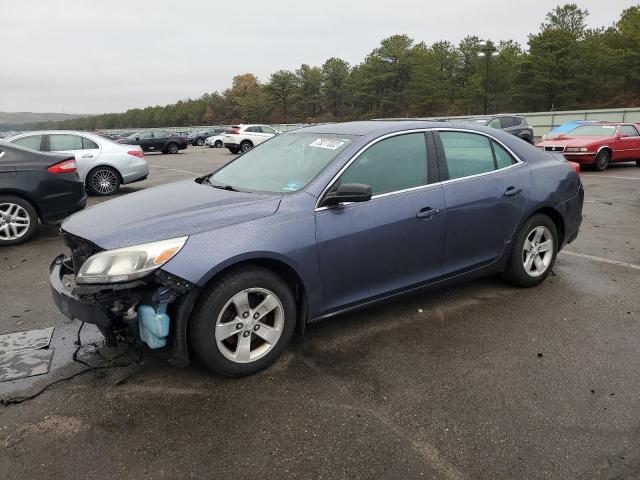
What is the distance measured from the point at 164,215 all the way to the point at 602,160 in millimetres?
14816

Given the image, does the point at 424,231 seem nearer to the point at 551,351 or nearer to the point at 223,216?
the point at 551,351

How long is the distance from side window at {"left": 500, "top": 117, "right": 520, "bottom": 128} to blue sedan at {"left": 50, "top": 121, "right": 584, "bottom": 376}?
16.7m

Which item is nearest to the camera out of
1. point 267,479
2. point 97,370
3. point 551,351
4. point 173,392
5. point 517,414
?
point 267,479

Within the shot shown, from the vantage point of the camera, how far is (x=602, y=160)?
14570 millimetres

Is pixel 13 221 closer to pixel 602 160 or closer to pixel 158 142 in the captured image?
pixel 602 160

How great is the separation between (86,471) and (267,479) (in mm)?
847

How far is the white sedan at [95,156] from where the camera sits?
10430 millimetres

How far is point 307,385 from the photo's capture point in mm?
3043

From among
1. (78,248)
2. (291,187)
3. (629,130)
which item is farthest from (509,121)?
(78,248)

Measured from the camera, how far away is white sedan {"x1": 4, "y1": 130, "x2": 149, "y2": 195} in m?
10.4

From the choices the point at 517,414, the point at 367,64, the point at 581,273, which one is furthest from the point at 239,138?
the point at 367,64

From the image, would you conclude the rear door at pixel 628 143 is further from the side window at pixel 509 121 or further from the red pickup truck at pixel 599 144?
the side window at pixel 509 121

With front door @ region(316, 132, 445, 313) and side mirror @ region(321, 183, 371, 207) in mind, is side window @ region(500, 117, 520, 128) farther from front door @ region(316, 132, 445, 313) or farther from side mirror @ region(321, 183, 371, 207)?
side mirror @ region(321, 183, 371, 207)

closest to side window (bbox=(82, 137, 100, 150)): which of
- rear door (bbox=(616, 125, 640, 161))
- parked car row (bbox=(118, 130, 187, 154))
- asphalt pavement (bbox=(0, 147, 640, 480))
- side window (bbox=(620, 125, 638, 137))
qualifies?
asphalt pavement (bbox=(0, 147, 640, 480))
